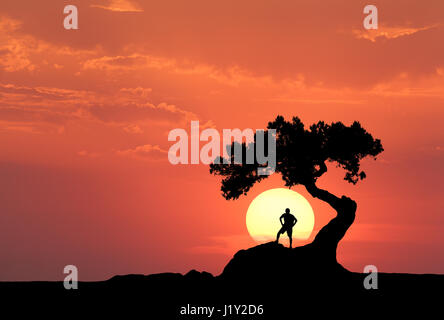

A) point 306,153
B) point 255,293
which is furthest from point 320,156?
point 255,293

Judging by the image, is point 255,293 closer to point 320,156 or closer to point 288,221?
point 288,221

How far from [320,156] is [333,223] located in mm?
5105

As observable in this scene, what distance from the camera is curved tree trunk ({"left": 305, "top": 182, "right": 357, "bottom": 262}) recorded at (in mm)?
46941

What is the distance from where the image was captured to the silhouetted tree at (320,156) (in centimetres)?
4700

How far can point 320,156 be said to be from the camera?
4722 centimetres

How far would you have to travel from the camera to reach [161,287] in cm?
4553

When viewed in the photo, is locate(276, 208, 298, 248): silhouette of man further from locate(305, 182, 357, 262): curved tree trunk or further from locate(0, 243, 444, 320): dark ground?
locate(305, 182, 357, 262): curved tree trunk

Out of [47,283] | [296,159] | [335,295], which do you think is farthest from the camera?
[47,283]

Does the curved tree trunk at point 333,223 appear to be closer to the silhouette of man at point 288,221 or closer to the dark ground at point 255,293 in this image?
the dark ground at point 255,293

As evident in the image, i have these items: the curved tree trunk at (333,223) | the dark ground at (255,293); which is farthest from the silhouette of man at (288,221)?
the curved tree trunk at (333,223)

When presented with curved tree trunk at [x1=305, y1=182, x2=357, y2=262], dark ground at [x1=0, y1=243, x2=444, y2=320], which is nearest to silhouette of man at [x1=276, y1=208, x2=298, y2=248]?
dark ground at [x1=0, y1=243, x2=444, y2=320]
